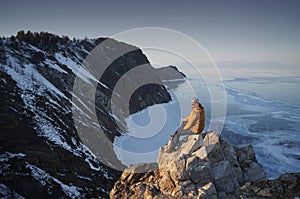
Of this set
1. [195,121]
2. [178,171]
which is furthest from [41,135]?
[195,121]

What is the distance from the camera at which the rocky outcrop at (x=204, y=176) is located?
7422 millimetres

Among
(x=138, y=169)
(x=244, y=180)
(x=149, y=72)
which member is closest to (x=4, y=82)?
(x=138, y=169)

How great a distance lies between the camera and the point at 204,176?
325 inches

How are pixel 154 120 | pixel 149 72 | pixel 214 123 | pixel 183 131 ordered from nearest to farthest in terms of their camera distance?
pixel 183 131
pixel 214 123
pixel 154 120
pixel 149 72

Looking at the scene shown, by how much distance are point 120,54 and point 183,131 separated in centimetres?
6738

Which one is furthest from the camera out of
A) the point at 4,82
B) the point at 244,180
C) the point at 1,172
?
the point at 4,82

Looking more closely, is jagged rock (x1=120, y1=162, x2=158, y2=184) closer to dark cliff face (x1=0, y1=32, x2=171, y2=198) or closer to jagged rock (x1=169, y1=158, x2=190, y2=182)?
jagged rock (x1=169, y1=158, x2=190, y2=182)

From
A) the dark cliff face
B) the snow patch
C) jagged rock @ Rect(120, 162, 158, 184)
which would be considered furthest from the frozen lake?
jagged rock @ Rect(120, 162, 158, 184)

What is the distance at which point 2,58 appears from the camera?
24734mm

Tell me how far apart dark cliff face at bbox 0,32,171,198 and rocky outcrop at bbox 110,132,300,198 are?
948 centimetres

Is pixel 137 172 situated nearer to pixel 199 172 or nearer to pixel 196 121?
pixel 199 172

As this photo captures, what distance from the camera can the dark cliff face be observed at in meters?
15.6

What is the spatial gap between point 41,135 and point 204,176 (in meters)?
16.8

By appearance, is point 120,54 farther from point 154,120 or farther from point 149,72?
point 154,120
